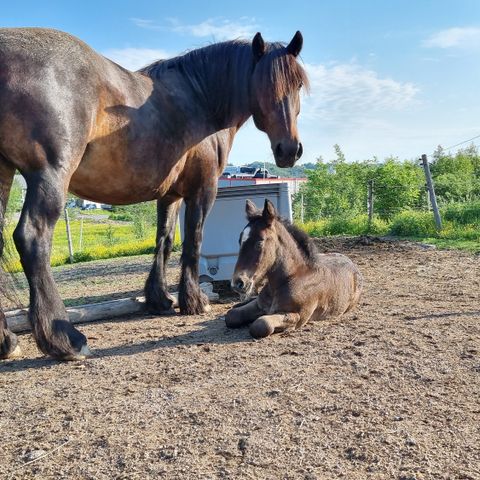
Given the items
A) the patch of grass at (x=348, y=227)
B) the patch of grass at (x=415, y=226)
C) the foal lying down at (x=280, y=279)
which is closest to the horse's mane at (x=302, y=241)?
the foal lying down at (x=280, y=279)

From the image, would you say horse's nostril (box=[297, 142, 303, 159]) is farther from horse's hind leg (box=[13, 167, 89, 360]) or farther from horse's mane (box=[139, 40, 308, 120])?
horse's hind leg (box=[13, 167, 89, 360])

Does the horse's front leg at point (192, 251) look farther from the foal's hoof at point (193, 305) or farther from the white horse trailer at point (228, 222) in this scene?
the white horse trailer at point (228, 222)

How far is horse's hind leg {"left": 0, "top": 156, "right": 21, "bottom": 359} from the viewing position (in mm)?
4246

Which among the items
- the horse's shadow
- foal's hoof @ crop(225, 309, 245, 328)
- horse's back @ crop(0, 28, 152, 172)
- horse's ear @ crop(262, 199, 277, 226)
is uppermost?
horse's back @ crop(0, 28, 152, 172)

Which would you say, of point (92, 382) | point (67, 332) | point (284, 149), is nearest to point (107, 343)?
point (67, 332)

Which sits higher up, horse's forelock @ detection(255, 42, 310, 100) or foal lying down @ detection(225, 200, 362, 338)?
horse's forelock @ detection(255, 42, 310, 100)

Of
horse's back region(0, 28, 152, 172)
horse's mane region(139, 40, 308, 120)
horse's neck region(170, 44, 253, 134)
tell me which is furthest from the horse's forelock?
horse's back region(0, 28, 152, 172)

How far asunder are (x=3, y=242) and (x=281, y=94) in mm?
2865

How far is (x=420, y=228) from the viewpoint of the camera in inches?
573

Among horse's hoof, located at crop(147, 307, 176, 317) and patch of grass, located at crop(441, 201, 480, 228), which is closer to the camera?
horse's hoof, located at crop(147, 307, 176, 317)

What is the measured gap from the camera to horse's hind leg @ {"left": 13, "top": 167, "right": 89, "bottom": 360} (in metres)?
3.99

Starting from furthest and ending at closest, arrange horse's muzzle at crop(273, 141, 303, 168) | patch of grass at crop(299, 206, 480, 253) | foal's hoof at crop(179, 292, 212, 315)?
patch of grass at crop(299, 206, 480, 253)
foal's hoof at crop(179, 292, 212, 315)
horse's muzzle at crop(273, 141, 303, 168)

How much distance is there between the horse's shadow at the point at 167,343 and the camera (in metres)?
4.43

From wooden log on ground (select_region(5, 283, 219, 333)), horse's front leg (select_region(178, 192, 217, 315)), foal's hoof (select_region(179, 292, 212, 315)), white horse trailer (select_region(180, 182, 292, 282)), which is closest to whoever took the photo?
wooden log on ground (select_region(5, 283, 219, 333))
